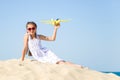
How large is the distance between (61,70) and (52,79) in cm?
67

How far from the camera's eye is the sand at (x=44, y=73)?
656 cm

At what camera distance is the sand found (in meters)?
6.56

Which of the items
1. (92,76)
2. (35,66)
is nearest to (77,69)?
(92,76)

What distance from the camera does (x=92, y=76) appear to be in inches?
281

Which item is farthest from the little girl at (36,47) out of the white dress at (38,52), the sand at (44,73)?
the sand at (44,73)

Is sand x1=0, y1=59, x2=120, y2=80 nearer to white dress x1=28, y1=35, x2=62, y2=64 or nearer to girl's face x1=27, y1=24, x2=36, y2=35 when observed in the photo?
white dress x1=28, y1=35, x2=62, y2=64

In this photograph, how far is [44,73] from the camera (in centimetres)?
674

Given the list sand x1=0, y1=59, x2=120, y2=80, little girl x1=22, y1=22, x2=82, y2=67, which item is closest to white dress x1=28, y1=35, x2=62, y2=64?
little girl x1=22, y1=22, x2=82, y2=67

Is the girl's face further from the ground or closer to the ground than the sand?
further from the ground

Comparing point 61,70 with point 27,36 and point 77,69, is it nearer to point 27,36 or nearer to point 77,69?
point 77,69

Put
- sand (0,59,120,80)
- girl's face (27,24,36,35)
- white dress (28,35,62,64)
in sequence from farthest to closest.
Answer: white dress (28,35,62,64) < girl's face (27,24,36,35) < sand (0,59,120,80)

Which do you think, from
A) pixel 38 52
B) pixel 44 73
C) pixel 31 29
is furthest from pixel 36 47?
pixel 44 73

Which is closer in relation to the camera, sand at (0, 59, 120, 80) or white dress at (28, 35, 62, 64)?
sand at (0, 59, 120, 80)

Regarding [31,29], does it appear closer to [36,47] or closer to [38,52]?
[36,47]
